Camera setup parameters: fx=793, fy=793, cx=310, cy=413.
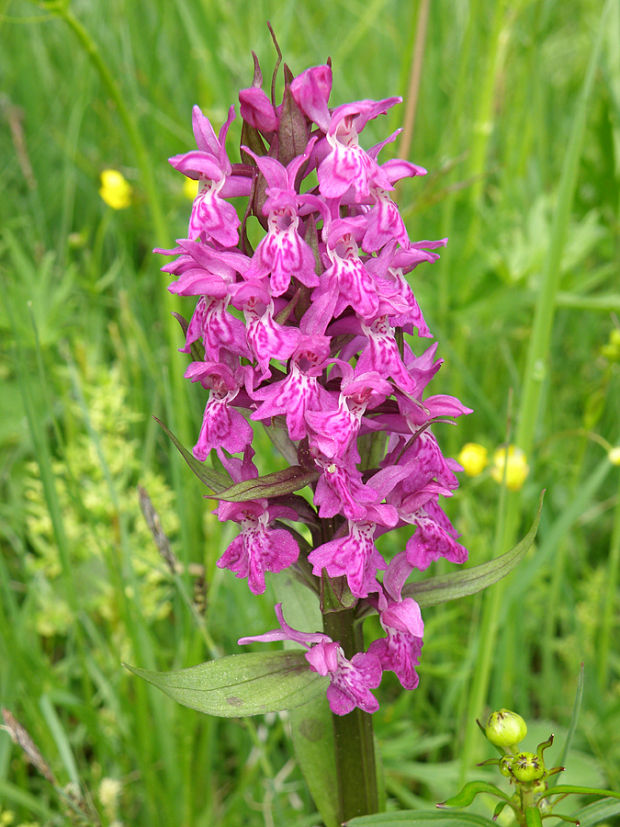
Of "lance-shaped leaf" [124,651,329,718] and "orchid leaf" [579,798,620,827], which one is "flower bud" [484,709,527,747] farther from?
"lance-shaped leaf" [124,651,329,718]

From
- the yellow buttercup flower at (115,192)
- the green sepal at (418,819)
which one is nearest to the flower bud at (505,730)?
the green sepal at (418,819)

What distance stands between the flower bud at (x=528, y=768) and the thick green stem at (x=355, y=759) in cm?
40

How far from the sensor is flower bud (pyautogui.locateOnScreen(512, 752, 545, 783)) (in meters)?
1.08

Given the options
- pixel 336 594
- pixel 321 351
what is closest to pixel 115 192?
pixel 321 351

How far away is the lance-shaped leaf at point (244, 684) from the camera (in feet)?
4.17

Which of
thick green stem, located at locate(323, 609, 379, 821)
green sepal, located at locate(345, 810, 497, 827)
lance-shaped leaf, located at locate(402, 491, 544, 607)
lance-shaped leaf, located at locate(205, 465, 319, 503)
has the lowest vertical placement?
thick green stem, located at locate(323, 609, 379, 821)

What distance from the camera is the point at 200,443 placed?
1332mm

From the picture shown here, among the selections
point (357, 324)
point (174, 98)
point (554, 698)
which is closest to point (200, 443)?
point (357, 324)

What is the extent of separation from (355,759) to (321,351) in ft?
A: 2.55

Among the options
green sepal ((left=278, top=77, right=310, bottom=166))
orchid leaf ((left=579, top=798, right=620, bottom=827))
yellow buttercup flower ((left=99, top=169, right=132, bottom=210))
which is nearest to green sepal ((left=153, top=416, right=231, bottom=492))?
green sepal ((left=278, top=77, right=310, bottom=166))

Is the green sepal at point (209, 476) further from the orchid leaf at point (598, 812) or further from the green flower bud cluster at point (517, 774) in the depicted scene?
the orchid leaf at point (598, 812)

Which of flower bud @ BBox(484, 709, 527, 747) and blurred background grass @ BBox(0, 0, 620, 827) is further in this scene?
blurred background grass @ BBox(0, 0, 620, 827)

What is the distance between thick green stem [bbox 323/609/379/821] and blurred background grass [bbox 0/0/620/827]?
0.58 feet

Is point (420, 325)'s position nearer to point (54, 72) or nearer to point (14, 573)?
point (14, 573)
